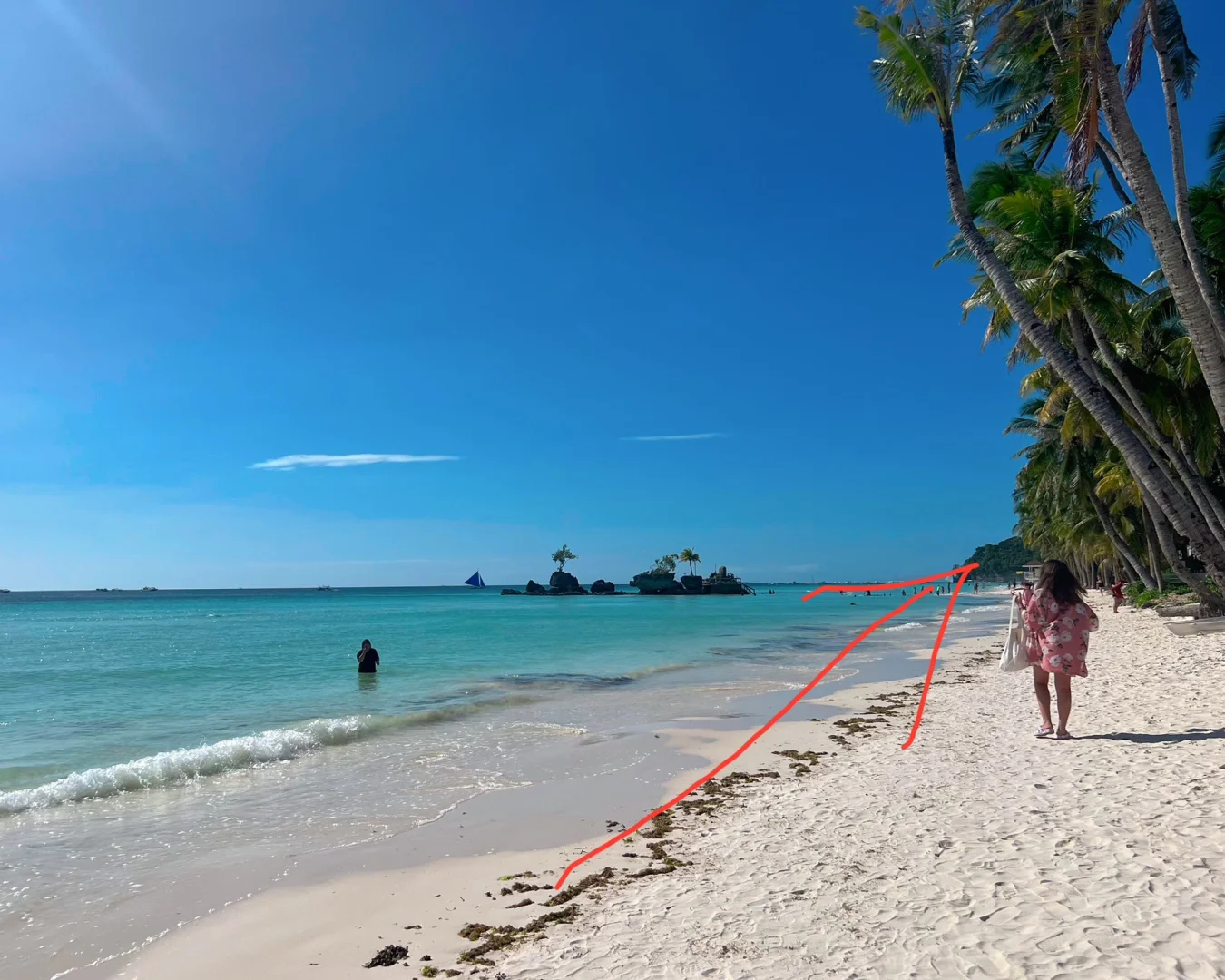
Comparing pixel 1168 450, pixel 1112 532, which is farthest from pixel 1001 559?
pixel 1168 450

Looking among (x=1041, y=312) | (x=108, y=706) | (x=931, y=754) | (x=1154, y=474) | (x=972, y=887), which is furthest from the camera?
(x=108, y=706)

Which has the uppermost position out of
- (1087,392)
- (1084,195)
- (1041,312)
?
(1084,195)

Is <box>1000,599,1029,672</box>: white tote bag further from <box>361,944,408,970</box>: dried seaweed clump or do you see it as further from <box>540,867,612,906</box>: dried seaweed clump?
<box>361,944,408,970</box>: dried seaweed clump

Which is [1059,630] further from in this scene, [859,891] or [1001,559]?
[1001,559]

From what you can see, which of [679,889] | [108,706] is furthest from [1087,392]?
[108,706]

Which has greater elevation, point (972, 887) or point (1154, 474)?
point (1154, 474)

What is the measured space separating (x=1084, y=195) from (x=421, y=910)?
20111 millimetres

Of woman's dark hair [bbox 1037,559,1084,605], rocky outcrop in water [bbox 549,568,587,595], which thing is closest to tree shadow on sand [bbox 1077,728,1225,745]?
woman's dark hair [bbox 1037,559,1084,605]

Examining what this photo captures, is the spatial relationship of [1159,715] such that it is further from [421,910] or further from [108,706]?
[108,706]

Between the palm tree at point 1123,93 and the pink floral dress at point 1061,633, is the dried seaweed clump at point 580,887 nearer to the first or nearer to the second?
the pink floral dress at point 1061,633

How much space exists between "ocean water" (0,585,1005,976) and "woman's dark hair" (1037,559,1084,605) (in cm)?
606

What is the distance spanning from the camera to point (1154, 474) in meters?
11.3

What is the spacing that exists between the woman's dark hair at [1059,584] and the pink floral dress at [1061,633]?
47 mm

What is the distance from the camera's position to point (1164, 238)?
9844 millimetres
